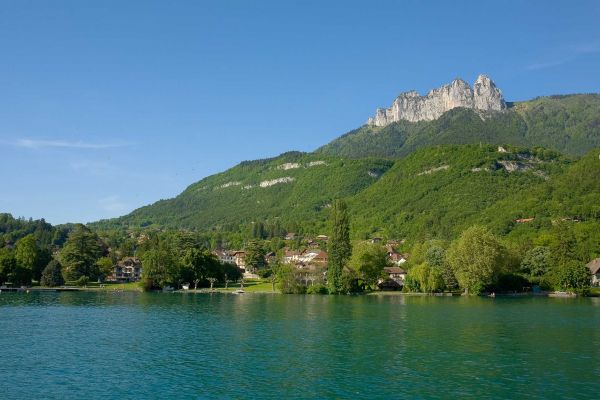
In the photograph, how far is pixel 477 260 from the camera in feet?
319

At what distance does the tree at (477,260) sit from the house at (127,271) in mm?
98146

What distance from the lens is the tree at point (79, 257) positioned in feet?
438

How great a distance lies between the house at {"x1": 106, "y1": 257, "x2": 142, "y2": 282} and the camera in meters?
163

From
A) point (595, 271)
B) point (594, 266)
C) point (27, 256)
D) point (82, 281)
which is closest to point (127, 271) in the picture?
point (82, 281)

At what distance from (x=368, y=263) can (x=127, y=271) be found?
290 feet

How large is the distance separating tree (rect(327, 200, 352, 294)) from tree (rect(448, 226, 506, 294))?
19573 mm

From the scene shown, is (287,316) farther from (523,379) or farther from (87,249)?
(87,249)

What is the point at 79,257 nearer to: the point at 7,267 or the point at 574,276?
the point at 7,267

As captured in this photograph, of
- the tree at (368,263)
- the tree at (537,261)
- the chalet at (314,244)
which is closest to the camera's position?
the tree at (537,261)

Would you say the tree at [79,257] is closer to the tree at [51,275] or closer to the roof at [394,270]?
the tree at [51,275]

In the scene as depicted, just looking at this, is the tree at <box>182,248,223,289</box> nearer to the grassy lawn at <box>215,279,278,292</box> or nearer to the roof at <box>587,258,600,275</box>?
the grassy lawn at <box>215,279,278,292</box>

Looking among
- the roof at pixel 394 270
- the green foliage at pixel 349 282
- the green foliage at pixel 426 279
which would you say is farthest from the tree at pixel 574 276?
the green foliage at pixel 349 282

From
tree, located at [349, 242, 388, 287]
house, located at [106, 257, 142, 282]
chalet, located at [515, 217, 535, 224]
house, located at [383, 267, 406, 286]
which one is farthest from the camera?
house, located at [106, 257, 142, 282]

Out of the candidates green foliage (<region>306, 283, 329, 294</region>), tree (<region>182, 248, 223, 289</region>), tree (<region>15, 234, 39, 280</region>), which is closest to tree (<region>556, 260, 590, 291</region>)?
green foliage (<region>306, 283, 329, 294</region>)
